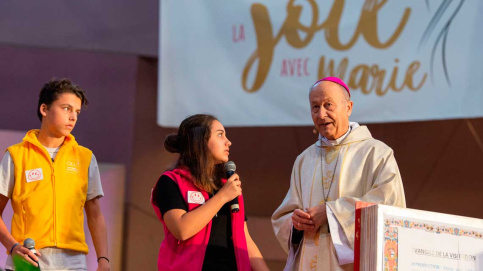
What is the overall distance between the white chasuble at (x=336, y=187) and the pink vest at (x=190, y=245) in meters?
0.33

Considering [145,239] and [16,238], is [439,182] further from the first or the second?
[16,238]

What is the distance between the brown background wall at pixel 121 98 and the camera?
5895mm

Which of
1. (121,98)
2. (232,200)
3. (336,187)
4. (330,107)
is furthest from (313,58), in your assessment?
(232,200)

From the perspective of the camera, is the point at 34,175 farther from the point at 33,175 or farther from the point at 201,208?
the point at 201,208

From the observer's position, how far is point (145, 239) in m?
5.87

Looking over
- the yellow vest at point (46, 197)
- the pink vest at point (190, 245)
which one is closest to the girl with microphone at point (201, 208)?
the pink vest at point (190, 245)

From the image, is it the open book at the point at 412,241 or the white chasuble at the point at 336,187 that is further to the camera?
the white chasuble at the point at 336,187

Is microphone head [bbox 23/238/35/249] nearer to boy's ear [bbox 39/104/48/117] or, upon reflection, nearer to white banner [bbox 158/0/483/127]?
boy's ear [bbox 39/104/48/117]

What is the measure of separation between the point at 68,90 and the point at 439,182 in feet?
10.2

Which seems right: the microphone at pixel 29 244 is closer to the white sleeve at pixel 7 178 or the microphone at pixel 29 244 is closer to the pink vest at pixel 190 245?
the white sleeve at pixel 7 178

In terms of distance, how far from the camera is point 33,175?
10.9 feet

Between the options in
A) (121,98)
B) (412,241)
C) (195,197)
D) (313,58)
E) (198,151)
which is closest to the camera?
(412,241)

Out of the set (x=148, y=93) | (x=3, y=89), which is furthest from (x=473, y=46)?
(x=3, y=89)

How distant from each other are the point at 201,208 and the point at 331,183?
2.27 feet
